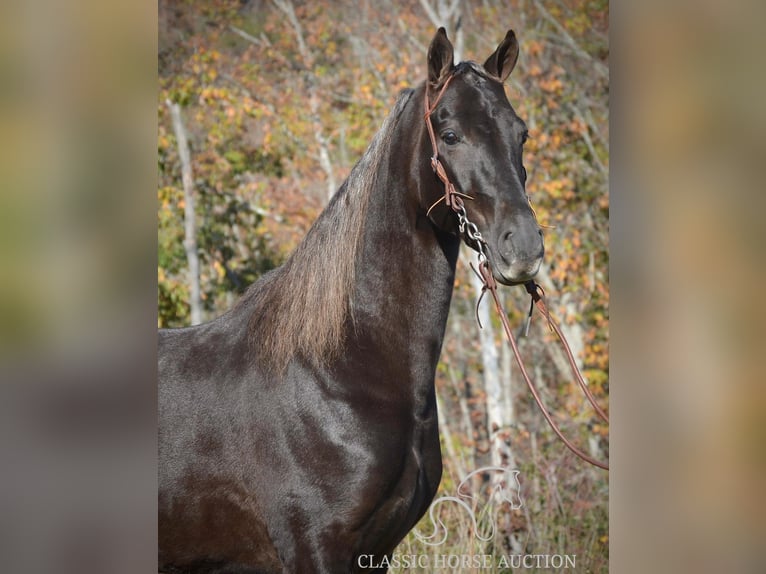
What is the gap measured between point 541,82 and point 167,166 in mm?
2892

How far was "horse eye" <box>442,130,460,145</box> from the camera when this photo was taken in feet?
8.46

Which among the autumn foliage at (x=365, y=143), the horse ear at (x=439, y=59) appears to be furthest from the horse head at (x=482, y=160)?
the autumn foliage at (x=365, y=143)

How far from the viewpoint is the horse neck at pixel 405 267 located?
266 cm

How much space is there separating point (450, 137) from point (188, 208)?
2972 millimetres

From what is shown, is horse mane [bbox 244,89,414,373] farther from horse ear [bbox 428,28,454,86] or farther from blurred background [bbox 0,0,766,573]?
blurred background [bbox 0,0,766,573]

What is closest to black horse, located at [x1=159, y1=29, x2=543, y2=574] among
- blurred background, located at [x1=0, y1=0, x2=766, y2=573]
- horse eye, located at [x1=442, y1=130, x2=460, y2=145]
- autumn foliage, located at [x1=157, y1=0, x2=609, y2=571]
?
horse eye, located at [x1=442, y1=130, x2=460, y2=145]

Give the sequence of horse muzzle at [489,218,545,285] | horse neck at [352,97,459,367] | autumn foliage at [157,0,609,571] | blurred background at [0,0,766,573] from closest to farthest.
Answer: blurred background at [0,0,766,573]
horse muzzle at [489,218,545,285]
horse neck at [352,97,459,367]
autumn foliage at [157,0,609,571]

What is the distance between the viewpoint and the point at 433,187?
265cm

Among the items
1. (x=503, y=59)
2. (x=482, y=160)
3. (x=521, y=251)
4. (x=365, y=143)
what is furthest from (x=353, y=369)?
(x=365, y=143)

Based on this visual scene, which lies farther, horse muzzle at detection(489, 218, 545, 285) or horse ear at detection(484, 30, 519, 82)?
horse ear at detection(484, 30, 519, 82)
